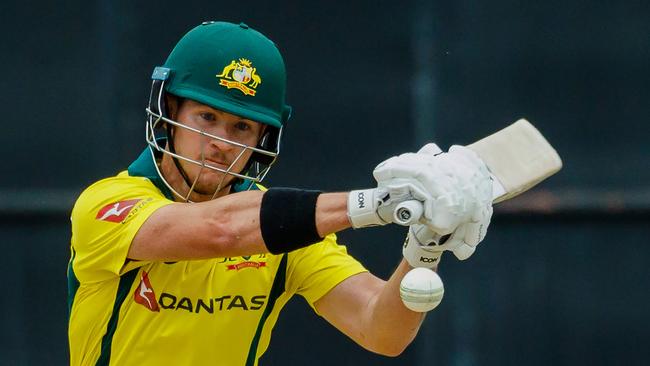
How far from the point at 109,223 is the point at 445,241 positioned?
0.99 meters

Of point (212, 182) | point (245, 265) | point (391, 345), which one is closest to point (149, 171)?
point (212, 182)

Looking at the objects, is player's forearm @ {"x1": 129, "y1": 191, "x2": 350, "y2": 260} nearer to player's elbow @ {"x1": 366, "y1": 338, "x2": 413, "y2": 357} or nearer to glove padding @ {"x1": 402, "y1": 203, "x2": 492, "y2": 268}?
glove padding @ {"x1": 402, "y1": 203, "x2": 492, "y2": 268}

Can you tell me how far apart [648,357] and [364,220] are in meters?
2.55

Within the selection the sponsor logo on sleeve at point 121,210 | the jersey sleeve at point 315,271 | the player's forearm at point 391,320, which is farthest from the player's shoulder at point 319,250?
the sponsor logo on sleeve at point 121,210

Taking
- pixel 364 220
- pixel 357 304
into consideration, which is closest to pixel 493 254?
pixel 357 304

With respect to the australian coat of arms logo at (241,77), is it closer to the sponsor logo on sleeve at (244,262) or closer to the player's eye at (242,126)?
the player's eye at (242,126)

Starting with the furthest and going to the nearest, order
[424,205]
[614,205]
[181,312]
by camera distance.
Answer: [614,205]
[181,312]
[424,205]

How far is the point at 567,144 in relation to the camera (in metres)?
5.33

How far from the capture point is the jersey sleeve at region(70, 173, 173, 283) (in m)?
3.58

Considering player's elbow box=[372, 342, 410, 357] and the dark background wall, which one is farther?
the dark background wall

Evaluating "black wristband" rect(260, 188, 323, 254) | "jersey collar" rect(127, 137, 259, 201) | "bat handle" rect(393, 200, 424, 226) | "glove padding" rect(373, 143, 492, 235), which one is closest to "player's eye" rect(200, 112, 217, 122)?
"jersey collar" rect(127, 137, 259, 201)

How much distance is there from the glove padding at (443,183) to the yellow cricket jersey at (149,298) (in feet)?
2.68

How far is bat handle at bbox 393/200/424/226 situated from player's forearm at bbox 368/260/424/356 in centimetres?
61

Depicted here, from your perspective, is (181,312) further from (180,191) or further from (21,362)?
(21,362)
